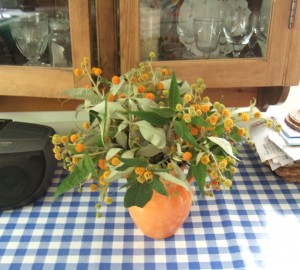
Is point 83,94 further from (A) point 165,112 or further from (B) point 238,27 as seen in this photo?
(B) point 238,27

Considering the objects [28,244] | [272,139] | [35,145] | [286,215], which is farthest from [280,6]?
[28,244]

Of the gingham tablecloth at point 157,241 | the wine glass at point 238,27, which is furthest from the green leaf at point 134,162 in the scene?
the wine glass at point 238,27

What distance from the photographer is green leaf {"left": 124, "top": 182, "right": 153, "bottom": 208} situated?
0.61 meters

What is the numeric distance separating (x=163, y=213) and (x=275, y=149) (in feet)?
1.33

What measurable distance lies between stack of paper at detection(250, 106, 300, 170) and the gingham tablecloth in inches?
2.9

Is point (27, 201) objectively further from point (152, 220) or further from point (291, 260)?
point (291, 260)

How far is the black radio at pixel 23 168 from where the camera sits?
826mm

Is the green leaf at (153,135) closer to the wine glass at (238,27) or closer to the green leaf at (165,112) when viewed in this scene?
the green leaf at (165,112)

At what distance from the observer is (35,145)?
86 centimetres

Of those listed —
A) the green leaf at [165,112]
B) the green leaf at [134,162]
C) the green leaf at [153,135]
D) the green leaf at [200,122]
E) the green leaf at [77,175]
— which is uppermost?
the green leaf at [165,112]

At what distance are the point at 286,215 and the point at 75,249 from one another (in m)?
0.48

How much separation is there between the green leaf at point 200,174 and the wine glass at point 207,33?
0.39 m

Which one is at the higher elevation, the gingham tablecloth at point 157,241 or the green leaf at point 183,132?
the green leaf at point 183,132

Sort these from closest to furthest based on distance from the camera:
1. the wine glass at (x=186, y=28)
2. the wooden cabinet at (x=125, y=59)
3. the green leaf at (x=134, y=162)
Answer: the green leaf at (x=134, y=162) < the wooden cabinet at (x=125, y=59) < the wine glass at (x=186, y=28)
